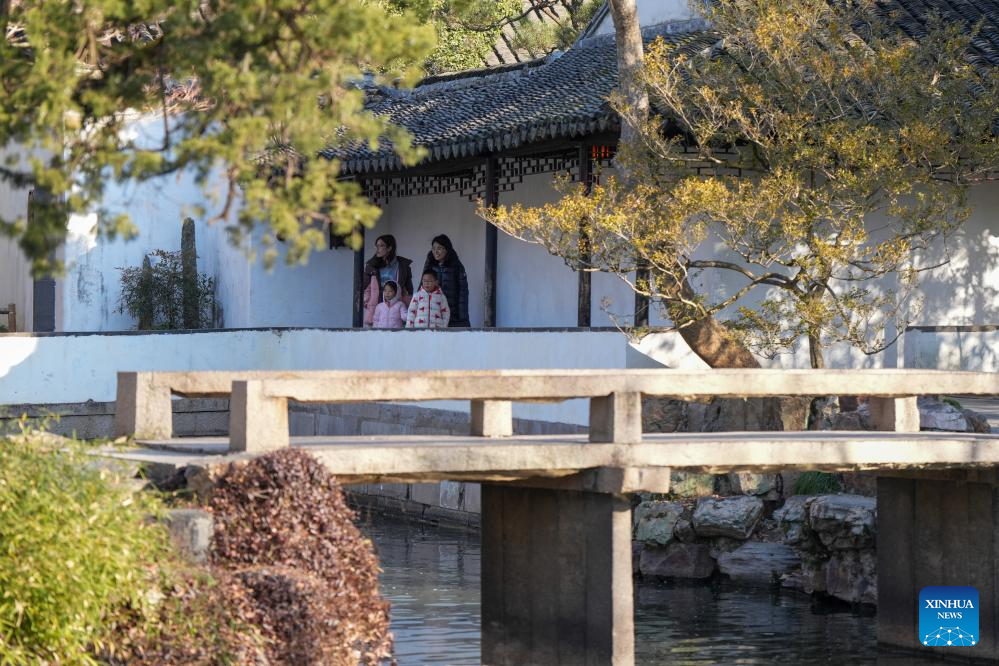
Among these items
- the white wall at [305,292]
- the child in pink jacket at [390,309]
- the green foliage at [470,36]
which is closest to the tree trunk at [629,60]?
the child in pink jacket at [390,309]

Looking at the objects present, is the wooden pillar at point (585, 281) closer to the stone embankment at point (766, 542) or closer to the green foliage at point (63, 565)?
the stone embankment at point (766, 542)

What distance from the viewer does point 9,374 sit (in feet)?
61.3

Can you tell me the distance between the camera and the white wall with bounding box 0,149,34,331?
82.9 ft

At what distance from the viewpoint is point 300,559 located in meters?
7.72

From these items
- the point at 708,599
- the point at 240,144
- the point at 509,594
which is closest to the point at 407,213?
the point at 708,599

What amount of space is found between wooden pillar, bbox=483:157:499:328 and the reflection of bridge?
7.66 meters

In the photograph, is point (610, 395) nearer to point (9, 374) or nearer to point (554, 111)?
point (554, 111)

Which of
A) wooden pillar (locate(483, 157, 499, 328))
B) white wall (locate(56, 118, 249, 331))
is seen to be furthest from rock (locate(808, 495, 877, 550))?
white wall (locate(56, 118, 249, 331))

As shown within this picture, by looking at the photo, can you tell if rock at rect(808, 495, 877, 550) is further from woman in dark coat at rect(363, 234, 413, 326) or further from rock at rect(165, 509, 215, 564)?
woman in dark coat at rect(363, 234, 413, 326)

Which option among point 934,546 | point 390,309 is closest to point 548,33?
point 390,309

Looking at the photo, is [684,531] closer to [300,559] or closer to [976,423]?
[976,423]

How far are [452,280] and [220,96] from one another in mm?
13246

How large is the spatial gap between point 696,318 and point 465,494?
4460 millimetres

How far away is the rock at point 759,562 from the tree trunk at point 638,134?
1647 mm
